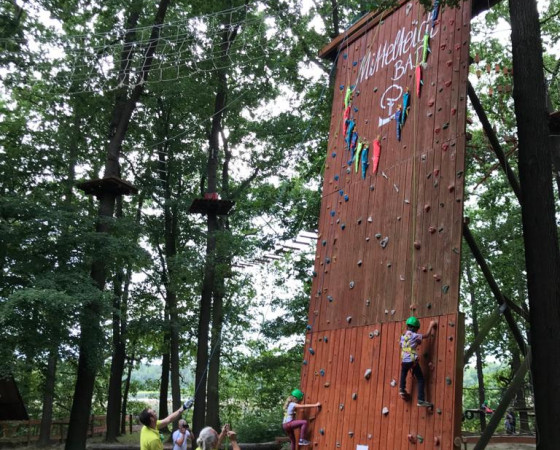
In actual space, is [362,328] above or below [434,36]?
below

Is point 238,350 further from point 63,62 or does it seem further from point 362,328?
point 362,328

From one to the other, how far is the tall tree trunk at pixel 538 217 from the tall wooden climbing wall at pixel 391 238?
62 centimetres

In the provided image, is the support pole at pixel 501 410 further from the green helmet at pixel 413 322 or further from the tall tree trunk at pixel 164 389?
the tall tree trunk at pixel 164 389

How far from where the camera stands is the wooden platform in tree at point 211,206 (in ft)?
50.1

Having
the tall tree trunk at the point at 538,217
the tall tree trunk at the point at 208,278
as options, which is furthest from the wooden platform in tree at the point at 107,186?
the tall tree trunk at the point at 538,217

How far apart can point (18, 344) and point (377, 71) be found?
8.75 m

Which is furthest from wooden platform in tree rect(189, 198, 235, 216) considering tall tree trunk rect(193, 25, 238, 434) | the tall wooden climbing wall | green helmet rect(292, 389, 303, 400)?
green helmet rect(292, 389, 303, 400)

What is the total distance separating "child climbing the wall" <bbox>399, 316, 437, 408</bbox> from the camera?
17.4 feet

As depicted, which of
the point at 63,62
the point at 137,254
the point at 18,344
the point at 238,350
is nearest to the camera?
the point at 18,344

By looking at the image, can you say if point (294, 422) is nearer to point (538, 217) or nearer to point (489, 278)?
point (489, 278)

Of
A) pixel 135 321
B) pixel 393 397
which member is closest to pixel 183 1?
pixel 135 321

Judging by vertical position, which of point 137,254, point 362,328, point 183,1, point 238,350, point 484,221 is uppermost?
point 183,1

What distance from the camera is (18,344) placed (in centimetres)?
1114

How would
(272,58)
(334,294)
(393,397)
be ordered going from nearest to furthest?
(393,397)
(334,294)
(272,58)
